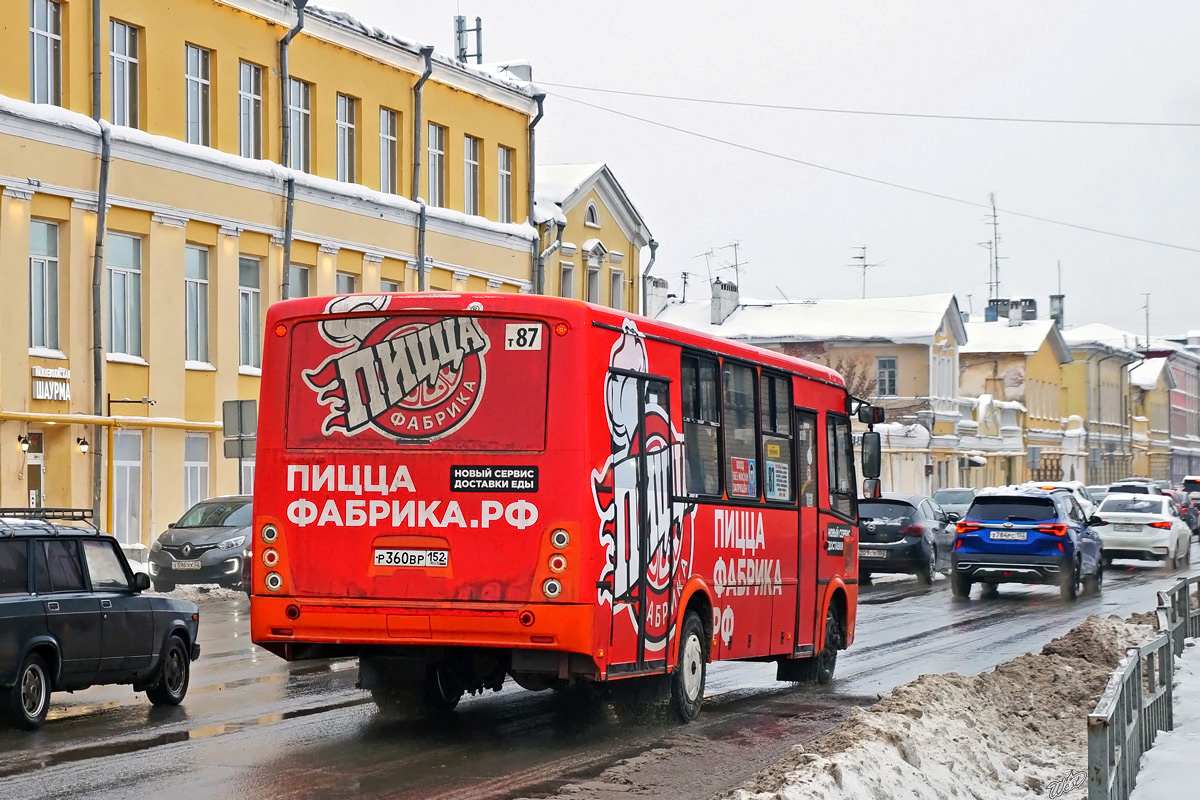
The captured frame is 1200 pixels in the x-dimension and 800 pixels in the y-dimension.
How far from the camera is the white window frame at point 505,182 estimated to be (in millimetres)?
45875

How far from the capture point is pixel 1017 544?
2922 cm

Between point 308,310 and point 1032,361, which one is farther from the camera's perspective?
point 1032,361

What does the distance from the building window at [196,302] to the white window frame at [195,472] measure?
155 centimetres

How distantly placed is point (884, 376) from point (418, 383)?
6895 cm

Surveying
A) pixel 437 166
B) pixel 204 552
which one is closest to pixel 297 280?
pixel 437 166

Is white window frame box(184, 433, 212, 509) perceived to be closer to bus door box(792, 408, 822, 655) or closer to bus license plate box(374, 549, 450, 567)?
A: bus door box(792, 408, 822, 655)

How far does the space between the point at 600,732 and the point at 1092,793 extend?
5105mm

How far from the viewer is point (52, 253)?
102 ft

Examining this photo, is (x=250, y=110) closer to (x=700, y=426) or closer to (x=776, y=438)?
(x=776, y=438)

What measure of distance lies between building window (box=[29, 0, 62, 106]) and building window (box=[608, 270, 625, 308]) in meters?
22.6

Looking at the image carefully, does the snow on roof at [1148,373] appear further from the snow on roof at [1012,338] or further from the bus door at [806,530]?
the bus door at [806,530]

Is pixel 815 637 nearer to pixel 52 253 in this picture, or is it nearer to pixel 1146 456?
pixel 52 253

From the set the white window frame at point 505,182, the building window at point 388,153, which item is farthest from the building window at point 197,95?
the white window frame at point 505,182

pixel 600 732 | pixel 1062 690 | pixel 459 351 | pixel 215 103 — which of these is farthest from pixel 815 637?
pixel 215 103
